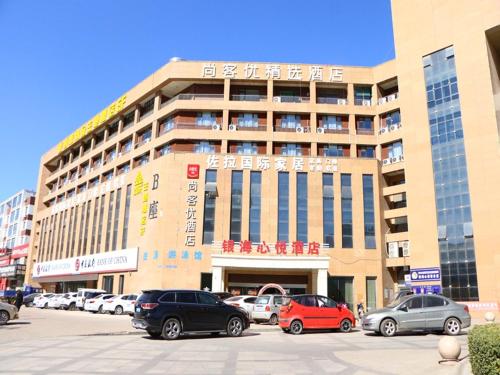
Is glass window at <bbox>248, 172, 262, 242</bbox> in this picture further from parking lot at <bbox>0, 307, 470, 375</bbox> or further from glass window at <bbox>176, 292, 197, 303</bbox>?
glass window at <bbox>176, 292, 197, 303</bbox>

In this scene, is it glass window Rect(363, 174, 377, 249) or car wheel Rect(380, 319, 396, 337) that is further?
glass window Rect(363, 174, 377, 249)

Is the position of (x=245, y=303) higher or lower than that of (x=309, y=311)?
higher

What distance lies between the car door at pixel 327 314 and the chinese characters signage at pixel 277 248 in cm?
1926

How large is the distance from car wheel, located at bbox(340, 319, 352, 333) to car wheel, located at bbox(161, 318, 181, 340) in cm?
753

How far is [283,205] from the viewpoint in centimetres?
4081

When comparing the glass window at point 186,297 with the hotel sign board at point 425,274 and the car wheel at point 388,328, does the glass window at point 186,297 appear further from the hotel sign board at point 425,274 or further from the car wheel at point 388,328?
the hotel sign board at point 425,274

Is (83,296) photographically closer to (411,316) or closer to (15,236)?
(411,316)

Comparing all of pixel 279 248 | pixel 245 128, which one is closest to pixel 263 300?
pixel 279 248

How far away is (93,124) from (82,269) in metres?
18.6

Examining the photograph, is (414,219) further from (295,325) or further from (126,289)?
(126,289)

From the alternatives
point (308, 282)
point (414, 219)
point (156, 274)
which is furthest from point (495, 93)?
point (156, 274)

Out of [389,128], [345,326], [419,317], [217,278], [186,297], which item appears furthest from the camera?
[389,128]

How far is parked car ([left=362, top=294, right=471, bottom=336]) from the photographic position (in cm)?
1745

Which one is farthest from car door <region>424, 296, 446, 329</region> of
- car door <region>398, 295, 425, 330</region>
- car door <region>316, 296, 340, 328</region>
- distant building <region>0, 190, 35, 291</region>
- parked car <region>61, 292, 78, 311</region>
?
distant building <region>0, 190, 35, 291</region>
